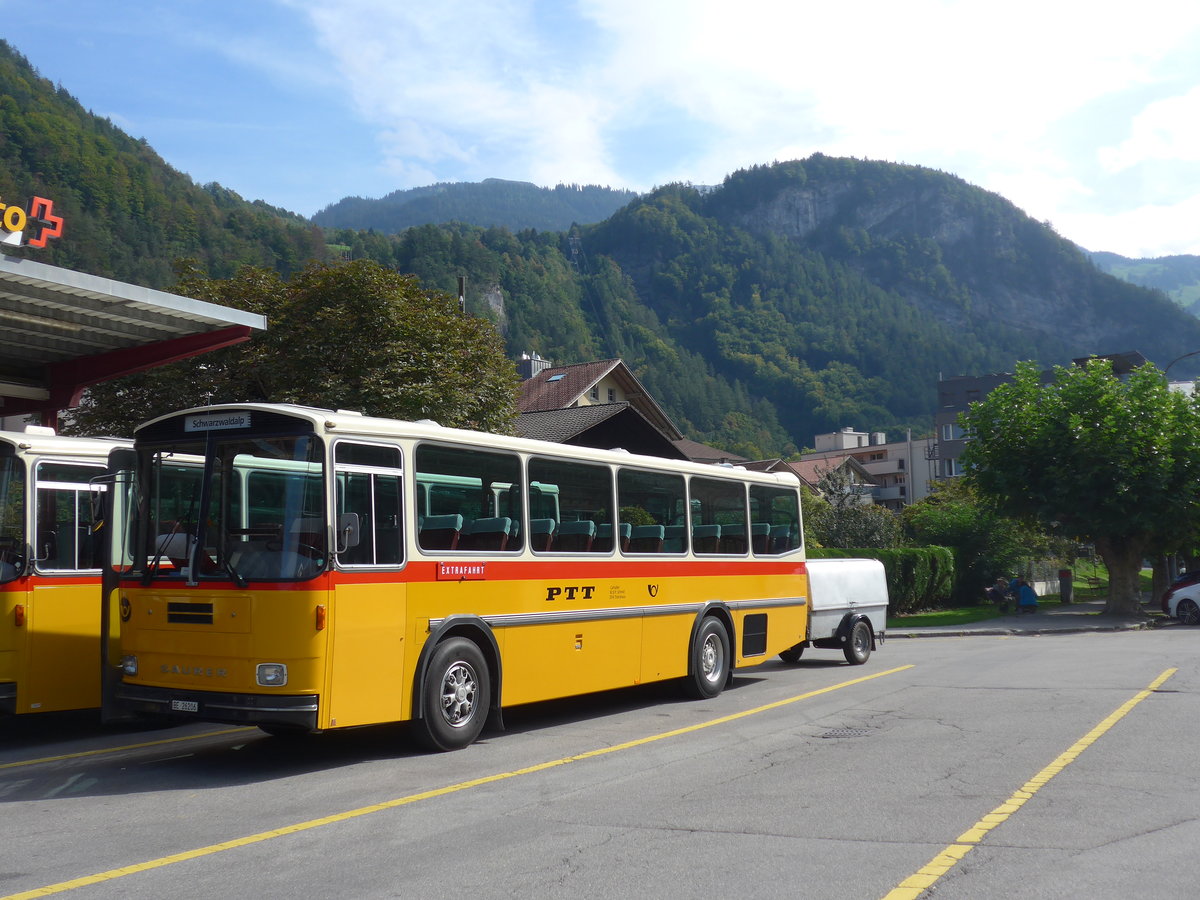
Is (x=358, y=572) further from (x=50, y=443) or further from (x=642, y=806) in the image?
(x=50, y=443)

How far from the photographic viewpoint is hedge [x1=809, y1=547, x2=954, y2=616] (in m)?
33.3

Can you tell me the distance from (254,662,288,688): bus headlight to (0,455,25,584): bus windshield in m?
3.49

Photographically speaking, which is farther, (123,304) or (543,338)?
(543,338)

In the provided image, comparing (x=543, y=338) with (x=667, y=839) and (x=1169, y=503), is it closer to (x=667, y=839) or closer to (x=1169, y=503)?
(x=1169, y=503)

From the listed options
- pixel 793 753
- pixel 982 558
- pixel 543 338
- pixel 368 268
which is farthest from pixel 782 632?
pixel 543 338

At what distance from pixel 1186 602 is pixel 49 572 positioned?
1209 inches

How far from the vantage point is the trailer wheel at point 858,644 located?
1812cm

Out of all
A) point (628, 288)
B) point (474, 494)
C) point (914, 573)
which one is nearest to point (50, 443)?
point (474, 494)

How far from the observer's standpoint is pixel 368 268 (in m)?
27.5

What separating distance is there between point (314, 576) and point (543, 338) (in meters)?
123

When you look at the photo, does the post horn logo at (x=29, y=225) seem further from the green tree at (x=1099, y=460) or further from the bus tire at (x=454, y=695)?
the green tree at (x=1099, y=460)

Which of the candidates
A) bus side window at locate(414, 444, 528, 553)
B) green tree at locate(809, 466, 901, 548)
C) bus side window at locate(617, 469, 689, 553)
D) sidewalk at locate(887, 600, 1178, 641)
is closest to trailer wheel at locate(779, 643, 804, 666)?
bus side window at locate(617, 469, 689, 553)

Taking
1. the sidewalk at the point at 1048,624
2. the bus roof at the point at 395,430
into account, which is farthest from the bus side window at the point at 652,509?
the sidewalk at the point at 1048,624

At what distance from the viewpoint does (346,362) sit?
85.5 ft
